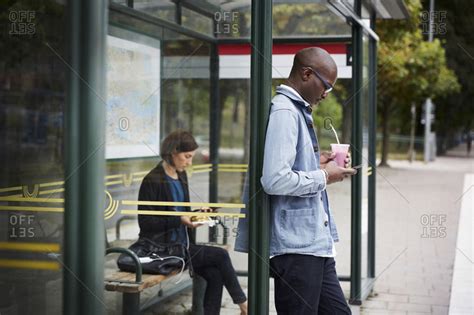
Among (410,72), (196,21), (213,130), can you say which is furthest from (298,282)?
(410,72)

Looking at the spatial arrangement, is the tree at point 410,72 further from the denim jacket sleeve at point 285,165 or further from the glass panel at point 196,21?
the denim jacket sleeve at point 285,165

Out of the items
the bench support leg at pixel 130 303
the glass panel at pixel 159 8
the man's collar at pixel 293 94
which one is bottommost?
the bench support leg at pixel 130 303

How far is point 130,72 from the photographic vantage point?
17.1 ft

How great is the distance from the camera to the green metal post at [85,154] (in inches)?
105

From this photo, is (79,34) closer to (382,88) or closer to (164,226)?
(164,226)

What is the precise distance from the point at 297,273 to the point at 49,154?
1.28 metres

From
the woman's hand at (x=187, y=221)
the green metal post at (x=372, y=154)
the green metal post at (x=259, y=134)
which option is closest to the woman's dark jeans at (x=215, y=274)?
the woman's hand at (x=187, y=221)

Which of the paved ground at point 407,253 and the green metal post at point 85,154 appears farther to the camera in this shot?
the paved ground at point 407,253

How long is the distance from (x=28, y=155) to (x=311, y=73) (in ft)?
4.58

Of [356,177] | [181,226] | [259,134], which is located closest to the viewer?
[259,134]

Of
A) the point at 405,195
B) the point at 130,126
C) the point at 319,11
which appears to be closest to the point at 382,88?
the point at 405,195

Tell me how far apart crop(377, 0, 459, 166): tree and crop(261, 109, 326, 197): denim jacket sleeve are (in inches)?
547

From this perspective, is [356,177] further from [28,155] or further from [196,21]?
[28,155]

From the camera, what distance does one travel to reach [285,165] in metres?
3.08
